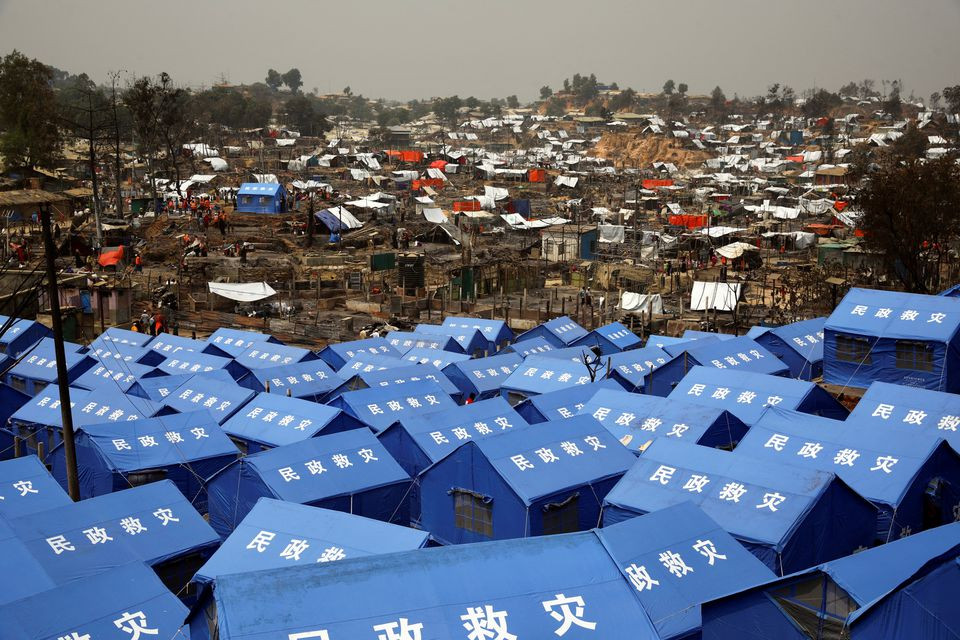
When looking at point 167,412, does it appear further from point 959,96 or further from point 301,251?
point 959,96

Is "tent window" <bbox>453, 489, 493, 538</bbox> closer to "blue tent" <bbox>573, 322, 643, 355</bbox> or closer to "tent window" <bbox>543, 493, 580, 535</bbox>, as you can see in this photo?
"tent window" <bbox>543, 493, 580, 535</bbox>

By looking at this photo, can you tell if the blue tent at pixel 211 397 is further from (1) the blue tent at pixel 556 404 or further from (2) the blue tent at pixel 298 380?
(1) the blue tent at pixel 556 404

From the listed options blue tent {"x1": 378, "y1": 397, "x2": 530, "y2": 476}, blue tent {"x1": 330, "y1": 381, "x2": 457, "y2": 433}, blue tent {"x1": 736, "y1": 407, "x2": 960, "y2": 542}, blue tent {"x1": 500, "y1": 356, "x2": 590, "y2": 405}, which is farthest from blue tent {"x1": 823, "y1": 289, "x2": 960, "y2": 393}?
blue tent {"x1": 330, "y1": 381, "x2": 457, "y2": 433}

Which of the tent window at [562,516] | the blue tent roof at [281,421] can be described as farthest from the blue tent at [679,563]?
the blue tent roof at [281,421]

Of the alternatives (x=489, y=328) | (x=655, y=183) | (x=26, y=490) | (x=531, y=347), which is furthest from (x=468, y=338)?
(x=655, y=183)

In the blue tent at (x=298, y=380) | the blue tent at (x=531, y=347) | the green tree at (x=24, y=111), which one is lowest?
the blue tent at (x=531, y=347)

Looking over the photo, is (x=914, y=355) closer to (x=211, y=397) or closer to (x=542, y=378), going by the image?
(x=542, y=378)

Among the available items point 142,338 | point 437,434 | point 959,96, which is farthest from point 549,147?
point 437,434
